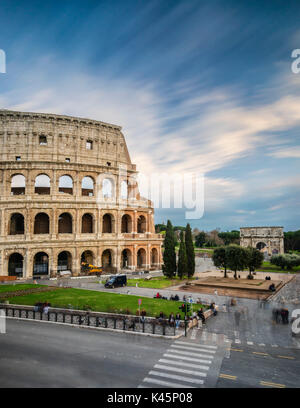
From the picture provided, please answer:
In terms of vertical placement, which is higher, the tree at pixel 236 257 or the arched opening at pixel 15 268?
the tree at pixel 236 257

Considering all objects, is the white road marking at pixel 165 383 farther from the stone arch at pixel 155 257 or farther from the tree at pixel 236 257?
the stone arch at pixel 155 257

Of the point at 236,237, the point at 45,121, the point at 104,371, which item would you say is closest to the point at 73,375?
the point at 104,371

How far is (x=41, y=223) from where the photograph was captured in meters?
47.8

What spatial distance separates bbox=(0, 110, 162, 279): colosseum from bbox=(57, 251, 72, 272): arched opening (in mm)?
157

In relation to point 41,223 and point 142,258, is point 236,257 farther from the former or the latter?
point 41,223

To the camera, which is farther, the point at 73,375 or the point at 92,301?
the point at 92,301

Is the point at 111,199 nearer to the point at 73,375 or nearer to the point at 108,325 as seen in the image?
the point at 108,325

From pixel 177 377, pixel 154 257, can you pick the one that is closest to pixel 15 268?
pixel 154 257

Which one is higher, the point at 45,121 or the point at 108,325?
the point at 45,121

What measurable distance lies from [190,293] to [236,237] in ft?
294

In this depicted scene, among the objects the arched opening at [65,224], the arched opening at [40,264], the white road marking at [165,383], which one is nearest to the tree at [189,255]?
the arched opening at [65,224]

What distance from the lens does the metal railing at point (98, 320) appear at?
19641mm

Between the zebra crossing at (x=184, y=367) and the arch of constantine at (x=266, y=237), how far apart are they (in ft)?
215
